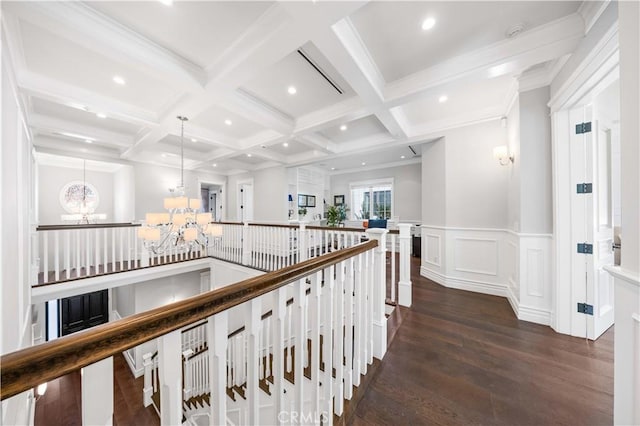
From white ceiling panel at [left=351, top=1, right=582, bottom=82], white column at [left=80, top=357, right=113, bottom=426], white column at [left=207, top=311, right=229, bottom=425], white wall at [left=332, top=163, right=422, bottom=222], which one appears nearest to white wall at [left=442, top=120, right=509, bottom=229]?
white ceiling panel at [left=351, top=1, right=582, bottom=82]

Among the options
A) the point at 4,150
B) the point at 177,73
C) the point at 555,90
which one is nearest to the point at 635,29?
the point at 555,90

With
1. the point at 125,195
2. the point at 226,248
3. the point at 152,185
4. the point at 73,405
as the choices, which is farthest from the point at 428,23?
the point at 125,195

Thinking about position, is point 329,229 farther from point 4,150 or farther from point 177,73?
point 4,150

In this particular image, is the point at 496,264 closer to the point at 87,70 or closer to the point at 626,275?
the point at 626,275

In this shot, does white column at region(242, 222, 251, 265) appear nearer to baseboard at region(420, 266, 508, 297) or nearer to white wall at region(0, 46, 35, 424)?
white wall at region(0, 46, 35, 424)

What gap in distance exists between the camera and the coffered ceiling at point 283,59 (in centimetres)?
183

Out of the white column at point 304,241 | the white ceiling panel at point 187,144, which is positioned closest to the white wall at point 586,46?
the white column at point 304,241

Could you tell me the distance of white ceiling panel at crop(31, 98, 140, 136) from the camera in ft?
11.1

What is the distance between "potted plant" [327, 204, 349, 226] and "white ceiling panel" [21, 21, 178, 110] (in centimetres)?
490

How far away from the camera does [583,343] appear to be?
83.2 inches

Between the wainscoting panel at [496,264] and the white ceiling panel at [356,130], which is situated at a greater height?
the white ceiling panel at [356,130]

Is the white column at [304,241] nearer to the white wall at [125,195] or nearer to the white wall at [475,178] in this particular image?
the white wall at [475,178]

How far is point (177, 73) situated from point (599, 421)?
171 inches

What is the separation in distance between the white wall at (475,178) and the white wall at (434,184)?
90 millimetres
